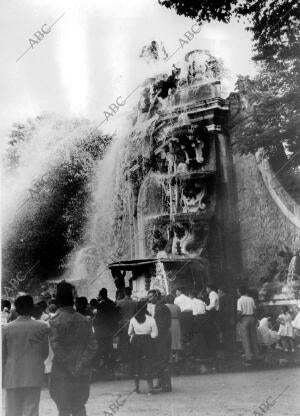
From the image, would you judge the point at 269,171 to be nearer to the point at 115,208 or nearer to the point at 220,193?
the point at 220,193

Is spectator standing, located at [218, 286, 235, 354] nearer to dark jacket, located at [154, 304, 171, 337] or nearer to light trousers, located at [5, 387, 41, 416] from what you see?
dark jacket, located at [154, 304, 171, 337]

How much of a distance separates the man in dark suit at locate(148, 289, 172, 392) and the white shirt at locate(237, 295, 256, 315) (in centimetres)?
87

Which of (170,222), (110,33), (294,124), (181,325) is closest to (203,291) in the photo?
(181,325)

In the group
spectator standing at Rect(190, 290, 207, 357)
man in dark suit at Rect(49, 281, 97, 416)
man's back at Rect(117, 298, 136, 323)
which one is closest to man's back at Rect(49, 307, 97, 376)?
man in dark suit at Rect(49, 281, 97, 416)

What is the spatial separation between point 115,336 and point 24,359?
1297 mm

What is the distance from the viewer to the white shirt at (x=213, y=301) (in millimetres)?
5707

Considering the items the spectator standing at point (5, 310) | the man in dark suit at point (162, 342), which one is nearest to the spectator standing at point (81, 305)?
the man in dark suit at point (162, 342)

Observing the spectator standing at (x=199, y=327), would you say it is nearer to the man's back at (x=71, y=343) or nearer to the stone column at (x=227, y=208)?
the stone column at (x=227, y=208)

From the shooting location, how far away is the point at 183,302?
5.72 meters

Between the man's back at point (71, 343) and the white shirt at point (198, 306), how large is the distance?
1855 millimetres

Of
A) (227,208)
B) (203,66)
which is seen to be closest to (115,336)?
(227,208)

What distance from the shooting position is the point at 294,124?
5648mm

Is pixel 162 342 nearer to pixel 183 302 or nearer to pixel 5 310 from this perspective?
pixel 183 302

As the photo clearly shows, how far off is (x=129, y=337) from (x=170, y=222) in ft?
5.80
